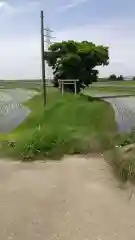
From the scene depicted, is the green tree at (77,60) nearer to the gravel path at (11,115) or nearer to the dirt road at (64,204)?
the gravel path at (11,115)

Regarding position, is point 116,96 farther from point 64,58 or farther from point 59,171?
point 59,171

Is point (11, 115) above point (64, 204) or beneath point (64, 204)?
beneath

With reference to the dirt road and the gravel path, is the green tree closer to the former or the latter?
the gravel path

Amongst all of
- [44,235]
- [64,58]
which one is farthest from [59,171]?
[64,58]

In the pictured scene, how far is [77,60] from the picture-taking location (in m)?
25.2

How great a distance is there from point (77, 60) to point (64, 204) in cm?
1914

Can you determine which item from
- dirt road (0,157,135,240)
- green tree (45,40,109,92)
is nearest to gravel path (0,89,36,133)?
green tree (45,40,109,92)

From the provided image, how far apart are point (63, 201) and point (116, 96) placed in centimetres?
2256

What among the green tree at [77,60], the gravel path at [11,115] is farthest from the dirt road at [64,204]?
the green tree at [77,60]

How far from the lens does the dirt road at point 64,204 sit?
600 cm

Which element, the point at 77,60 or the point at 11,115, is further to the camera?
the point at 77,60

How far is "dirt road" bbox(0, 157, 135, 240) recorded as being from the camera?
19.7ft

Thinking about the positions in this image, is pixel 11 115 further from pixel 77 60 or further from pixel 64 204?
pixel 64 204

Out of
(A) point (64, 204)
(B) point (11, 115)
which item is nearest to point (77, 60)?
(B) point (11, 115)
